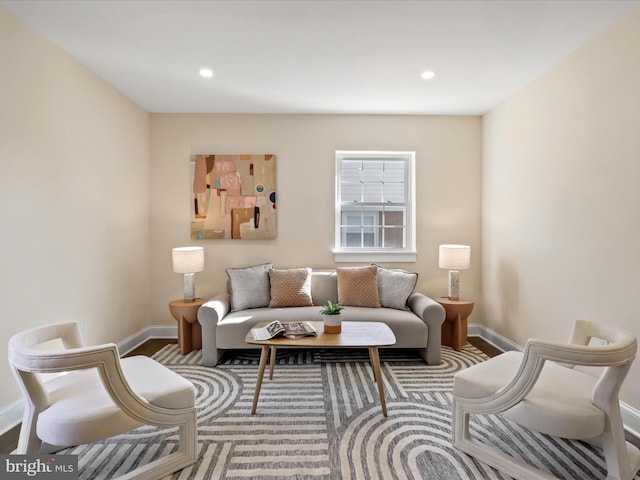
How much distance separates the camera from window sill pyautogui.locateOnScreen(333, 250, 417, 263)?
4.24 meters

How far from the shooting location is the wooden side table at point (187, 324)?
3.58 m

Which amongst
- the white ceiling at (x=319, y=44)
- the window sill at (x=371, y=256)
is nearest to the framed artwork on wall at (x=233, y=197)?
the white ceiling at (x=319, y=44)

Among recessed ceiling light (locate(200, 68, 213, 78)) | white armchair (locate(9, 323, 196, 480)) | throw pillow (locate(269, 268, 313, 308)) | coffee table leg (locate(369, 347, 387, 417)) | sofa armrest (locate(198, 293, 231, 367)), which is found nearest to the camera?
white armchair (locate(9, 323, 196, 480))

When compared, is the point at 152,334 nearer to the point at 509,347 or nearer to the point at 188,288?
the point at 188,288

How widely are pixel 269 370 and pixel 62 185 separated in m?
2.25

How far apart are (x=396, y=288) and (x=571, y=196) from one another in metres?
1.75

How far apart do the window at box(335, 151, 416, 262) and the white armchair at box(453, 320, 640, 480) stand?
2.45 meters

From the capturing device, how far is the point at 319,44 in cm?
261

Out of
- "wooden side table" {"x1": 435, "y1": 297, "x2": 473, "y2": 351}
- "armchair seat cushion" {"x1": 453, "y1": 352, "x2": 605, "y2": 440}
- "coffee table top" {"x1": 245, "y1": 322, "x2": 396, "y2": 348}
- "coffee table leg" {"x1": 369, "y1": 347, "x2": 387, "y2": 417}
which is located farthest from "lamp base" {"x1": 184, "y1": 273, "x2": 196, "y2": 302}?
"armchair seat cushion" {"x1": 453, "y1": 352, "x2": 605, "y2": 440}

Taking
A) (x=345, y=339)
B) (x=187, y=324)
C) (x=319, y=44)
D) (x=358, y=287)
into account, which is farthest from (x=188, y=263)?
(x=319, y=44)

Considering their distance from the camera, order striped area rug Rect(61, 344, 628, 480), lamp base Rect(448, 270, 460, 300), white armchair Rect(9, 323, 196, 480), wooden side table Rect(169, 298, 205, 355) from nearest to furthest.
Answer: white armchair Rect(9, 323, 196, 480), striped area rug Rect(61, 344, 628, 480), wooden side table Rect(169, 298, 205, 355), lamp base Rect(448, 270, 460, 300)

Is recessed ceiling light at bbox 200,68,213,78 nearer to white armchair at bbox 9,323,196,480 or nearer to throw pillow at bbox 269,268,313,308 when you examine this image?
throw pillow at bbox 269,268,313,308

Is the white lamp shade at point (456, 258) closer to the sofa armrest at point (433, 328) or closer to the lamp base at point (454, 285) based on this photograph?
the lamp base at point (454, 285)

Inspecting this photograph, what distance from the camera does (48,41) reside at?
102 inches
